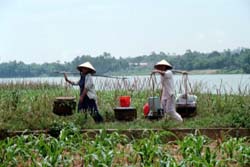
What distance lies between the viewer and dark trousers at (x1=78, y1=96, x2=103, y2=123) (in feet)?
22.7

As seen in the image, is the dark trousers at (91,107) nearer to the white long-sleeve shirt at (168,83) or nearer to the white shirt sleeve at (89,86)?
the white shirt sleeve at (89,86)

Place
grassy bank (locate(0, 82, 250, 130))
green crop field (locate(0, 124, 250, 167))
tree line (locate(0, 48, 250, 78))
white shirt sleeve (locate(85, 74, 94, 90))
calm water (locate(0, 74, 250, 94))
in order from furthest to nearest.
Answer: tree line (locate(0, 48, 250, 78))
calm water (locate(0, 74, 250, 94))
white shirt sleeve (locate(85, 74, 94, 90))
grassy bank (locate(0, 82, 250, 130))
green crop field (locate(0, 124, 250, 167))

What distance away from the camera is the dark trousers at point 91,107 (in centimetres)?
693

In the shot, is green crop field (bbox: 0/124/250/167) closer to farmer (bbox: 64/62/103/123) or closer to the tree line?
farmer (bbox: 64/62/103/123)

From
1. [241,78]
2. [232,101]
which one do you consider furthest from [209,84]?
[232,101]

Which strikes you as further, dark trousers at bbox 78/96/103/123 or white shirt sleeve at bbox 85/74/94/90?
white shirt sleeve at bbox 85/74/94/90

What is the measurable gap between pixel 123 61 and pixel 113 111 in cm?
377

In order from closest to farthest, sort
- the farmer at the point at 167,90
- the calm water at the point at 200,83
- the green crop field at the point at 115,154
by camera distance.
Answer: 1. the green crop field at the point at 115,154
2. the farmer at the point at 167,90
3. the calm water at the point at 200,83

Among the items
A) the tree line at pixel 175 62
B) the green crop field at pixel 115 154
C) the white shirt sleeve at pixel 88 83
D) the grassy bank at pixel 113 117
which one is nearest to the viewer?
the green crop field at pixel 115 154

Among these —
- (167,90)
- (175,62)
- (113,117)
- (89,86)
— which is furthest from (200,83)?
(89,86)

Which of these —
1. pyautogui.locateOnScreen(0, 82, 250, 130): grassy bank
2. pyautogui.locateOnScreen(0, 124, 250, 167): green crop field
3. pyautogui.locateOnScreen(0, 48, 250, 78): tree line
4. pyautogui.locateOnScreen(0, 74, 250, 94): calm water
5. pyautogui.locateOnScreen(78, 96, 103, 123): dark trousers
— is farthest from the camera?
pyautogui.locateOnScreen(0, 48, 250, 78): tree line

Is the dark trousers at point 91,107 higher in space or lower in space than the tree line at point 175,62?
lower

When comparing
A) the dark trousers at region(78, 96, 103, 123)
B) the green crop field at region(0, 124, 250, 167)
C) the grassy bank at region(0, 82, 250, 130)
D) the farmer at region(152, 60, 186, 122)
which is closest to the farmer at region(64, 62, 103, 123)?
the dark trousers at region(78, 96, 103, 123)

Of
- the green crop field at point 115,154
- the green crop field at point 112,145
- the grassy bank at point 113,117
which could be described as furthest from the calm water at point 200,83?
the green crop field at point 115,154
